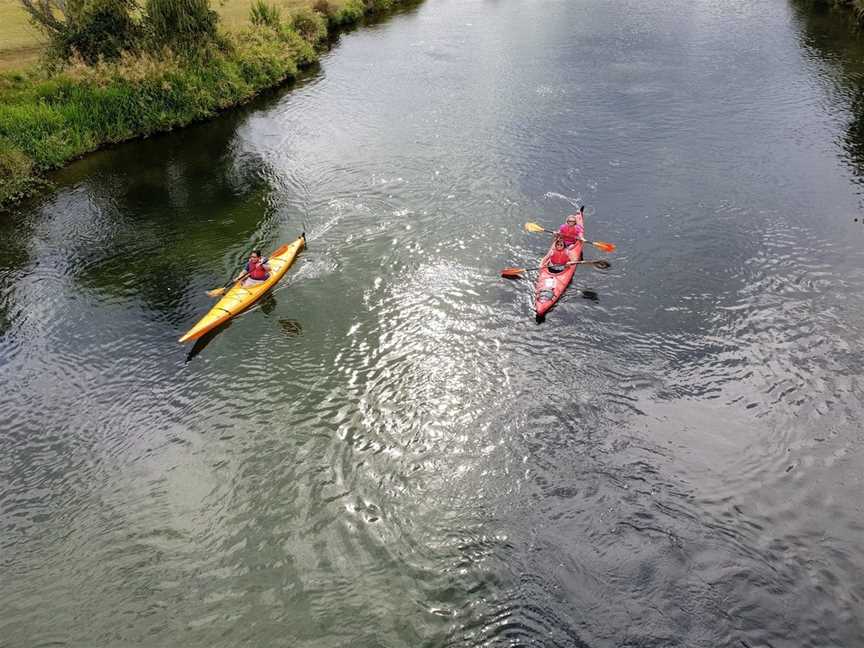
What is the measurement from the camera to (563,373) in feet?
51.6

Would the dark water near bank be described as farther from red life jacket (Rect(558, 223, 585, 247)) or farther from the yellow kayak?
red life jacket (Rect(558, 223, 585, 247))

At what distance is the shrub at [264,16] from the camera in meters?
38.5

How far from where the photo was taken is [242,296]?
18.8m

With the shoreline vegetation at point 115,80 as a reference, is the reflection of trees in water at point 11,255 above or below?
below

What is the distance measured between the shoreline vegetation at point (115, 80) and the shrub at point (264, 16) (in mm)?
2665

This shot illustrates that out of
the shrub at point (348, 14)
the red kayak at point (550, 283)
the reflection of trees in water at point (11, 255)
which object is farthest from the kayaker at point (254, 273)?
the shrub at point (348, 14)

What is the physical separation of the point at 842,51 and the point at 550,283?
1232 inches

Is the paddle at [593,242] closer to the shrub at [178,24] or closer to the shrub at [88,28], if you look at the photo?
the shrub at [178,24]

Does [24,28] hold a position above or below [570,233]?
above

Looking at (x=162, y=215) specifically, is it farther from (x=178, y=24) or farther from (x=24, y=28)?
(x=24, y=28)

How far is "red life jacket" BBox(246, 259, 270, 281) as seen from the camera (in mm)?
19234

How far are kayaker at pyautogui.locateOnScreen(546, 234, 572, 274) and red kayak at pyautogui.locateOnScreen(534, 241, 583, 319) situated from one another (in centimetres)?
8

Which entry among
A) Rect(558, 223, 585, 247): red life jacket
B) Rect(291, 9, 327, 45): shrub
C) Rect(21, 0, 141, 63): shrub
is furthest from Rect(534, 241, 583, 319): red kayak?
Rect(291, 9, 327, 45): shrub

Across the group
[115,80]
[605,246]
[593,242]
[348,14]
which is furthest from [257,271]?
[348,14]
